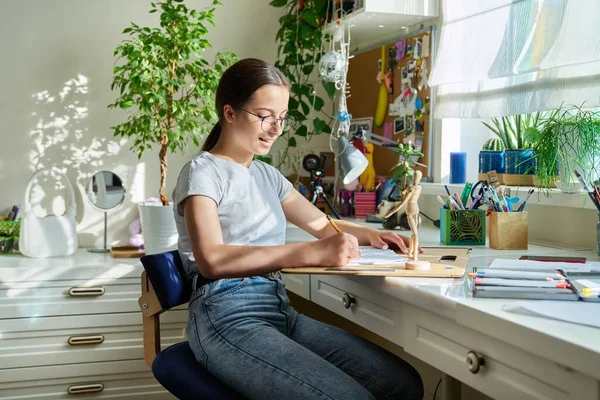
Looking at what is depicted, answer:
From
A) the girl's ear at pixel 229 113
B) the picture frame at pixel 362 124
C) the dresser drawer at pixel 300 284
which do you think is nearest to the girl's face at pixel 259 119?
the girl's ear at pixel 229 113

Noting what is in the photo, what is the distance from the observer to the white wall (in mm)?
2793

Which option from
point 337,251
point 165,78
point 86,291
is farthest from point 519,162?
point 86,291

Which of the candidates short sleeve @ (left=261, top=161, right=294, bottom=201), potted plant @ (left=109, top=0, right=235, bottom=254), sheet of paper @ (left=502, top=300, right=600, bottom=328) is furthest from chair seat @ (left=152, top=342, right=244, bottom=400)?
potted plant @ (left=109, top=0, right=235, bottom=254)

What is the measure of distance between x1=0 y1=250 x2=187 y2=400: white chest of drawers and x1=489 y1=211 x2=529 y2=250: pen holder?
3.76ft

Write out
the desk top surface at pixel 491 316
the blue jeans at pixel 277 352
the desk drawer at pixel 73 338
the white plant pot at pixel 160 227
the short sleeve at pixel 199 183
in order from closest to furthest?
the desk top surface at pixel 491 316 < the blue jeans at pixel 277 352 < the short sleeve at pixel 199 183 < the desk drawer at pixel 73 338 < the white plant pot at pixel 160 227

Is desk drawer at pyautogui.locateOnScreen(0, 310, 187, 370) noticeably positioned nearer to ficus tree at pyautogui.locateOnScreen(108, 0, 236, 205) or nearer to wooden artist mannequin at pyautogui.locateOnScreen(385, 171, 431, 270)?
ficus tree at pyautogui.locateOnScreen(108, 0, 236, 205)

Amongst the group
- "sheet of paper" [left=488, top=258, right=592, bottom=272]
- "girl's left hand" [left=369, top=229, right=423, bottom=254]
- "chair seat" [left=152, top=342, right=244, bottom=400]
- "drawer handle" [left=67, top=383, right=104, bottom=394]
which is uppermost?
"girl's left hand" [left=369, top=229, right=423, bottom=254]

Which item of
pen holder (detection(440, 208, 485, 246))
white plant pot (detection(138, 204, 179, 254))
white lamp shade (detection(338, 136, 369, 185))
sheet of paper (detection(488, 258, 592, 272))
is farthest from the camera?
white plant pot (detection(138, 204, 179, 254))

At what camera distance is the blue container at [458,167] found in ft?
8.24

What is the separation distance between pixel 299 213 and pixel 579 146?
0.73 meters

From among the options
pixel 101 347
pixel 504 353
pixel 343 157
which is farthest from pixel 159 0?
pixel 504 353

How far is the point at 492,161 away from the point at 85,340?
1.44 meters

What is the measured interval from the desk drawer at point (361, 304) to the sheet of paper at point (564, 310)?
369 millimetres

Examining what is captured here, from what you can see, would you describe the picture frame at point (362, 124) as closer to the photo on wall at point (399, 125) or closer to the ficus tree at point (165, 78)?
the photo on wall at point (399, 125)
